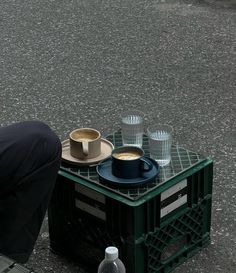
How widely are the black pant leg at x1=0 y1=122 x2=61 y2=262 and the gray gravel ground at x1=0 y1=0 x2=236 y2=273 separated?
1.63 ft

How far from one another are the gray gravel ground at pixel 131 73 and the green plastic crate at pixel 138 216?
0.12 meters

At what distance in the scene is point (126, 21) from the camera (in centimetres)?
648

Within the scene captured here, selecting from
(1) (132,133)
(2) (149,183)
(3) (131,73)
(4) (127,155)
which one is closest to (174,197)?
(2) (149,183)

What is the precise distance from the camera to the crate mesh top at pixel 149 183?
8.69 ft

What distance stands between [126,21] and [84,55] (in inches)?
40.7

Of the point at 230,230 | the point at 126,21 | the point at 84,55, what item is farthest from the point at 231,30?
the point at 230,230

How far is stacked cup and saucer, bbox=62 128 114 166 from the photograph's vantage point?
283 cm

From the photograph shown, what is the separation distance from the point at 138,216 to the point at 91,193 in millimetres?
244

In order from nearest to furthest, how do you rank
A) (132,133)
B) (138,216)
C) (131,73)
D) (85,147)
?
(138,216)
(85,147)
(132,133)
(131,73)

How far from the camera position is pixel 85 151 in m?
2.83

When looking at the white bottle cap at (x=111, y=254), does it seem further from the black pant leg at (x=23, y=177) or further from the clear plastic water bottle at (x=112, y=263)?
the black pant leg at (x=23, y=177)

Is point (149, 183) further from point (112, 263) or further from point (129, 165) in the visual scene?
point (112, 263)

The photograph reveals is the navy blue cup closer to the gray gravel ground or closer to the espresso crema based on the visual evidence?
the espresso crema

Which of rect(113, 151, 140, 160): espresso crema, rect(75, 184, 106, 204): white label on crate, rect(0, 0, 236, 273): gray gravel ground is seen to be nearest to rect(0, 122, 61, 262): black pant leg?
rect(75, 184, 106, 204): white label on crate
